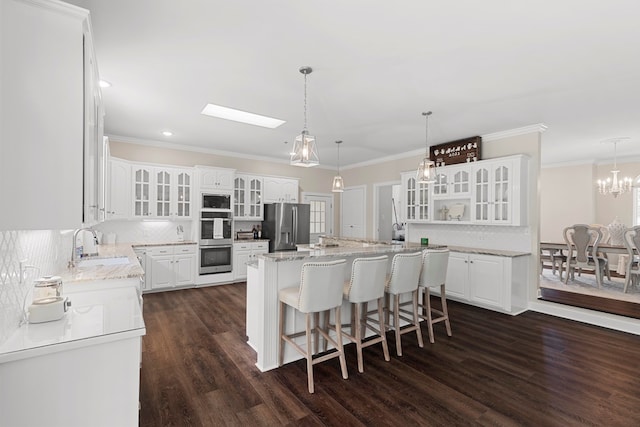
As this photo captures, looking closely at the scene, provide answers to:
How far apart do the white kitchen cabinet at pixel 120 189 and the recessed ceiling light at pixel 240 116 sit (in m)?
2.05

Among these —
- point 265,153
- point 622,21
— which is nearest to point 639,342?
point 622,21

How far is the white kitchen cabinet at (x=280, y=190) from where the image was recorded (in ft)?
21.7

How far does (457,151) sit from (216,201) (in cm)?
441

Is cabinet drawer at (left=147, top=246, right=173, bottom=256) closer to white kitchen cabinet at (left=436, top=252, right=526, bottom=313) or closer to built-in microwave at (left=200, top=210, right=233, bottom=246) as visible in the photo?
built-in microwave at (left=200, top=210, right=233, bottom=246)

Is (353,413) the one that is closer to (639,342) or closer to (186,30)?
(186,30)

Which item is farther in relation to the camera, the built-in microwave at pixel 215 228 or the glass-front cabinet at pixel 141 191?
the built-in microwave at pixel 215 228

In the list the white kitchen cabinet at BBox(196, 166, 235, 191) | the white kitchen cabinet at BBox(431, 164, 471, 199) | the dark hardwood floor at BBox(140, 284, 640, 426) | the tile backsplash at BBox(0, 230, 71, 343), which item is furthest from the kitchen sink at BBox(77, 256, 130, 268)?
the white kitchen cabinet at BBox(431, 164, 471, 199)

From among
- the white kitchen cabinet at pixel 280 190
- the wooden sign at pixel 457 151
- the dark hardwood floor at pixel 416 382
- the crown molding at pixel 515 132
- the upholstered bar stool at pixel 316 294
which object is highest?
the crown molding at pixel 515 132

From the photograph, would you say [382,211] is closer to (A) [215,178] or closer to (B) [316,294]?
(A) [215,178]

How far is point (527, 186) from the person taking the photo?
450cm

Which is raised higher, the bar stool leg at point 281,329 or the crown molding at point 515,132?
the crown molding at point 515,132

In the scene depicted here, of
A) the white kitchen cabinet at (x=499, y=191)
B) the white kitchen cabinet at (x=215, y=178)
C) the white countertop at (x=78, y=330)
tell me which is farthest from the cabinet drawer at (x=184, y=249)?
the white kitchen cabinet at (x=499, y=191)

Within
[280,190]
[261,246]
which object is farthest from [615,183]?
[261,246]

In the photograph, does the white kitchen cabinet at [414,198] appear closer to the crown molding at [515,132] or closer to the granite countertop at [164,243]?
the crown molding at [515,132]
